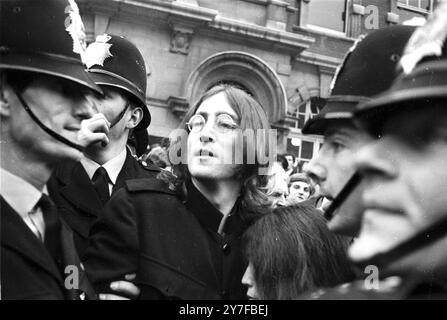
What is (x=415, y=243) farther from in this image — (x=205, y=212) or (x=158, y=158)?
(x=158, y=158)

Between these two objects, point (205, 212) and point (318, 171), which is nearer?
point (318, 171)

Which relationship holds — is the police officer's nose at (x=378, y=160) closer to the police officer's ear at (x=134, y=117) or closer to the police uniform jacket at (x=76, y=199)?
the police uniform jacket at (x=76, y=199)

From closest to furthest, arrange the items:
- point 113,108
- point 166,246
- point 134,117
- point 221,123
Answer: point 166,246 < point 221,123 < point 113,108 < point 134,117

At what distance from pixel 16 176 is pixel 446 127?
3.46ft

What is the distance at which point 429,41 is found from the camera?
3.67 feet

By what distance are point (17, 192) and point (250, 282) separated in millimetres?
849

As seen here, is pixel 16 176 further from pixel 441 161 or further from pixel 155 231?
pixel 441 161

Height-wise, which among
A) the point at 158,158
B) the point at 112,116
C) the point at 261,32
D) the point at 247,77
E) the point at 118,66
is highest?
the point at 261,32

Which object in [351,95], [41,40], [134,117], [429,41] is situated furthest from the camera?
[134,117]

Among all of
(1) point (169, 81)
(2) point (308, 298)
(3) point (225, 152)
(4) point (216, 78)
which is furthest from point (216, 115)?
(4) point (216, 78)

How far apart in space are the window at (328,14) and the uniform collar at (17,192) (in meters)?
8.68

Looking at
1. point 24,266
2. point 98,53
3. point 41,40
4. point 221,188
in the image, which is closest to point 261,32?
point 98,53

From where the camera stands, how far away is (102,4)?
8.01m

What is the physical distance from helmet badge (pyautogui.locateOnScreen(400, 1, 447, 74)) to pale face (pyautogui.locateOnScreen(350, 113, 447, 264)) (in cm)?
13
